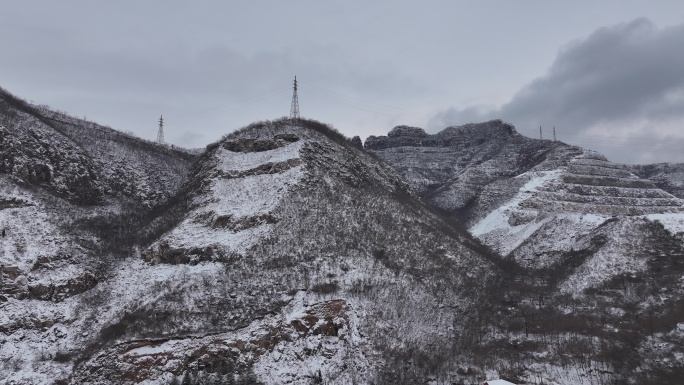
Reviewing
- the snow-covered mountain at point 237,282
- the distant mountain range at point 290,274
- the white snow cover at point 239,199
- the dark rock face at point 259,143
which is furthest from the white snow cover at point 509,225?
the dark rock face at point 259,143

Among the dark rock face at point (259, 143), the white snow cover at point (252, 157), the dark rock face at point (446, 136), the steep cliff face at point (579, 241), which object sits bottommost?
the steep cliff face at point (579, 241)

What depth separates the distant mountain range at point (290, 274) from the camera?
30672 millimetres

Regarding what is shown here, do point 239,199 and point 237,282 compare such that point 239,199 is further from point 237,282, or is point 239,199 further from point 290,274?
point 290,274

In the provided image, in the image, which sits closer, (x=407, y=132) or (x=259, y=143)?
(x=259, y=143)

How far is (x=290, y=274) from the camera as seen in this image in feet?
121

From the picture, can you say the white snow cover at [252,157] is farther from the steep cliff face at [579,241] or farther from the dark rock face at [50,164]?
the steep cliff face at [579,241]

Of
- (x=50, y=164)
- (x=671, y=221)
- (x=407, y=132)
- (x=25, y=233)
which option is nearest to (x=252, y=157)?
(x=50, y=164)

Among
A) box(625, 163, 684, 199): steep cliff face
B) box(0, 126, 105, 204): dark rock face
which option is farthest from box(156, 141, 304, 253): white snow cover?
box(625, 163, 684, 199): steep cliff face

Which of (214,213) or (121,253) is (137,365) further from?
(214,213)

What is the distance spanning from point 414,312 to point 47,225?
30.4 metres

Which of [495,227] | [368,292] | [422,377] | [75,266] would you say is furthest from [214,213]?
[495,227]

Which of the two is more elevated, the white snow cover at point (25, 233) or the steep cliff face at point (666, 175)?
the steep cliff face at point (666, 175)

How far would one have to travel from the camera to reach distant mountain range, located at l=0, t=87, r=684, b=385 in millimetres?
30672

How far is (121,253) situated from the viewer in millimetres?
39312
